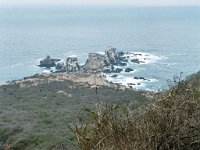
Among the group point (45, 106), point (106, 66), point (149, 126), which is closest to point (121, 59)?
point (106, 66)

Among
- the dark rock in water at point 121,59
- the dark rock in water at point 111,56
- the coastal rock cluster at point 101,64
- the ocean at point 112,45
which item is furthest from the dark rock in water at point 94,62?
the dark rock in water at point 121,59

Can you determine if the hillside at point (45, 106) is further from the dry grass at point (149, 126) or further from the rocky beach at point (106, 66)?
the dry grass at point (149, 126)

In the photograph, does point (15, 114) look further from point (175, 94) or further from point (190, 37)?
point (190, 37)

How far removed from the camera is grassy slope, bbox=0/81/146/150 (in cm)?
2347

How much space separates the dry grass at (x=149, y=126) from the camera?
151 inches

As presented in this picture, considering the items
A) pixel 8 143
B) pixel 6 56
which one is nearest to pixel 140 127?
pixel 8 143

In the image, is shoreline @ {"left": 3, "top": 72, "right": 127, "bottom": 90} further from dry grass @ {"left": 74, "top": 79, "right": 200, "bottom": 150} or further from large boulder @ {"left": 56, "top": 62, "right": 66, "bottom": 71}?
dry grass @ {"left": 74, "top": 79, "right": 200, "bottom": 150}

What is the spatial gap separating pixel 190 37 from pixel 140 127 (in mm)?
99635

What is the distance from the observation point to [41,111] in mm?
32625

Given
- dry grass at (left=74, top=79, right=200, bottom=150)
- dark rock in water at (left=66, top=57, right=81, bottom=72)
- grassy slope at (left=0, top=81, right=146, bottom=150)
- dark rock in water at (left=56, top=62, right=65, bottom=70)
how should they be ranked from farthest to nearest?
1. dark rock in water at (left=56, top=62, right=65, bottom=70)
2. dark rock in water at (left=66, top=57, right=81, bottom=72)
3. grassy slope at (left=0, top=81, right=146, bottom=150)
4. dry grass at (left=74, top=79, right=200, bottom=150)

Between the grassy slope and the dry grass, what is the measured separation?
877 cm

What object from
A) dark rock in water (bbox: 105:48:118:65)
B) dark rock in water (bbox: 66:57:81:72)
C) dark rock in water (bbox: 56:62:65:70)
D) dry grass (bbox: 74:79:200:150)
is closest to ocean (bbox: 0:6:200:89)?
dark rock in water (bbox: 56:62:65:70)

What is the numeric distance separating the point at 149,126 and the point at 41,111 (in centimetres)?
Result: 2913

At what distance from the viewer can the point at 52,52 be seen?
263 ft
